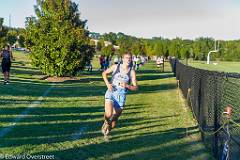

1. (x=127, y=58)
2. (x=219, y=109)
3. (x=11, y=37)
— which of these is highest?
(x=11, y=37)

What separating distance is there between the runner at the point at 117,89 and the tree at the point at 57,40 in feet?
67.2

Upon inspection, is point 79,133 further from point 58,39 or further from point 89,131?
point 58,39

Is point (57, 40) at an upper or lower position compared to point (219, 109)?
upper

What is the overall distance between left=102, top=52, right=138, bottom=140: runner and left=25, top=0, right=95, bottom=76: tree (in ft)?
67.2

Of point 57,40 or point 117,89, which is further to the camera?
point 57,40

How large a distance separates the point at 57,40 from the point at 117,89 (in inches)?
844

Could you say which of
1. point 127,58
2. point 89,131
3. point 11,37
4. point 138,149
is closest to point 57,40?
point 89,131

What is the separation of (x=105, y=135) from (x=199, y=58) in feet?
506

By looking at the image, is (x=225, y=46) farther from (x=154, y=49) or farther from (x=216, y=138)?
(x=216, y=138)

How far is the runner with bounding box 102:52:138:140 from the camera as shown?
983 centimetres

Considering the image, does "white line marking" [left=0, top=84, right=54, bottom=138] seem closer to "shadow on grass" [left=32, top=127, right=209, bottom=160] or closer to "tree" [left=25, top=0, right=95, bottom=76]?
"shadow on grass" [left=32, top=127, right=209, bottom=160]

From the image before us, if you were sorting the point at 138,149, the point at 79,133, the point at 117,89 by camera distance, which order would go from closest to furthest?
the point at 138,149
the point at 117,89
the point at 79,133

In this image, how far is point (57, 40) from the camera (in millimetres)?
30719

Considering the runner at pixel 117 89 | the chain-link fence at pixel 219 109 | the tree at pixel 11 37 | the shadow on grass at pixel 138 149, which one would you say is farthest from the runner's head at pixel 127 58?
the tree at pixel 11 37
